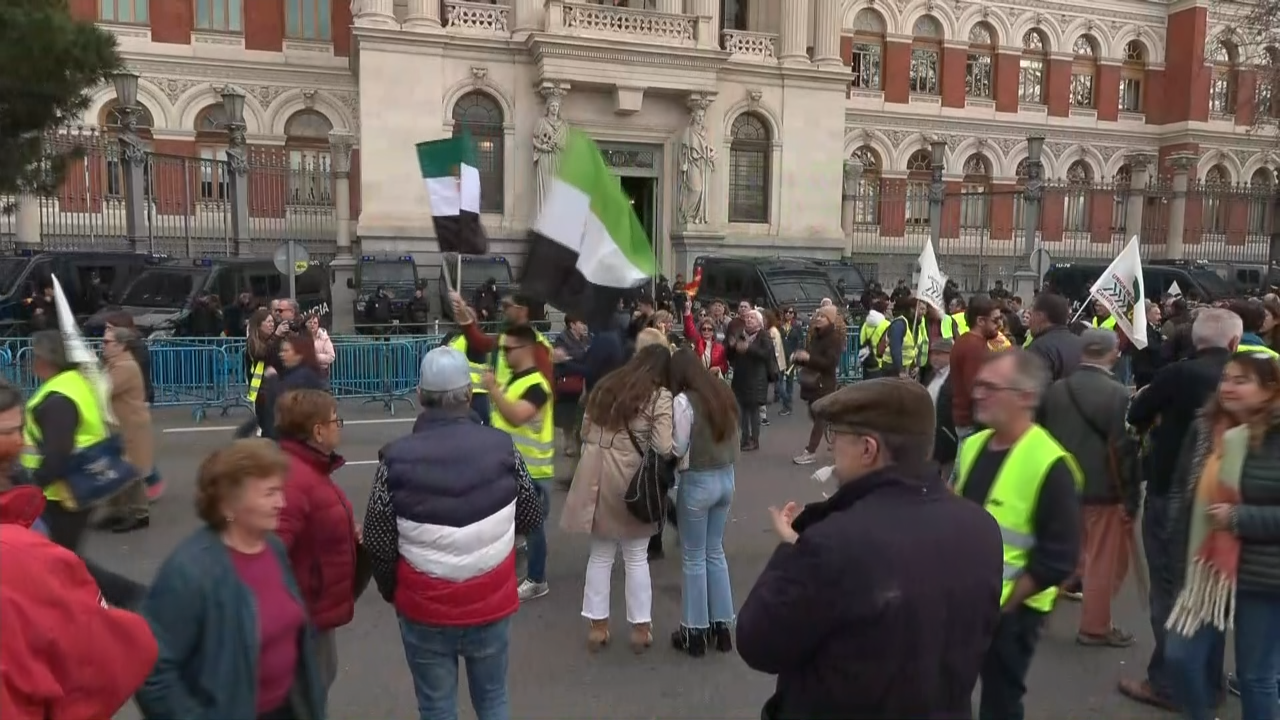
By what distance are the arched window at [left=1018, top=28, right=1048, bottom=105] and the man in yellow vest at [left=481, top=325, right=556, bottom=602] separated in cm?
3685

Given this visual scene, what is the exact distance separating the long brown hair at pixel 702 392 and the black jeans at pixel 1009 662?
6.63 ft

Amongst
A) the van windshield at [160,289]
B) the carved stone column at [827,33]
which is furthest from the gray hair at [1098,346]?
the carved stone column at [827,33]

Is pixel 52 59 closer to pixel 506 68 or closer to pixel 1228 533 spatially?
pixel 506 68

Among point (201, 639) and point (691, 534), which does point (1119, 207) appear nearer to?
point (691, 534)

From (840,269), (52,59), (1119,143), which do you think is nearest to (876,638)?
(52,59)

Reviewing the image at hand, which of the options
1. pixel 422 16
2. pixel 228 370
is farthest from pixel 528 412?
pixel 422 16

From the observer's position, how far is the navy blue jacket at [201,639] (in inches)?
102

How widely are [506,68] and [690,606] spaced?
23309 millimetres

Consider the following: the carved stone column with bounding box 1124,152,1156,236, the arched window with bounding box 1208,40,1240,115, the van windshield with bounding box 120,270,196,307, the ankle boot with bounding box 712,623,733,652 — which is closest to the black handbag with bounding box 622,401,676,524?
the ankle boot with bounding box 712,623,733,652

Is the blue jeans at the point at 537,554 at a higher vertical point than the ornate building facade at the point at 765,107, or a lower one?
lower

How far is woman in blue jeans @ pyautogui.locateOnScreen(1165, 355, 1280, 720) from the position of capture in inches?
140

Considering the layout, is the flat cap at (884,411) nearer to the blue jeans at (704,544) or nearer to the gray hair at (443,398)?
the gray hair at (443,398)

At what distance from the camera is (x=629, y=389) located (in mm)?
5129

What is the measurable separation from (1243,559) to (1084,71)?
40.2m
